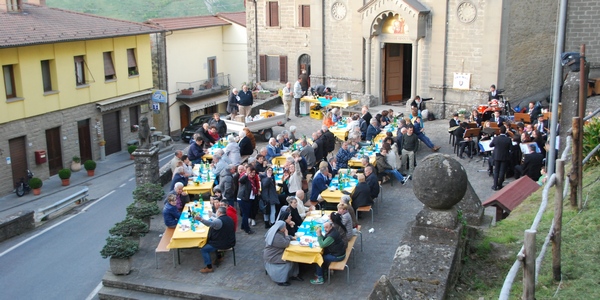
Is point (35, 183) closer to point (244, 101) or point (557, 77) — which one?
point (244, 101)

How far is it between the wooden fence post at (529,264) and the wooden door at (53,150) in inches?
1080

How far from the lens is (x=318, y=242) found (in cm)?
1284

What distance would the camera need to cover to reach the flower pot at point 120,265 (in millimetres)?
13844

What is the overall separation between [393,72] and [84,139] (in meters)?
15.6

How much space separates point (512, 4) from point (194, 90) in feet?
80.8

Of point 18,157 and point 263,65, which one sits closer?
point 18,157

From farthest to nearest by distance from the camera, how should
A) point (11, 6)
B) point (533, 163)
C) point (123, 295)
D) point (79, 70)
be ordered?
point (79, 70) < point (11, 6) < point (533, 163) < point (123, 295)

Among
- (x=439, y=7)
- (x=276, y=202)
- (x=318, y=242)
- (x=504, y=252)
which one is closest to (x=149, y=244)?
(x=276, y=202)

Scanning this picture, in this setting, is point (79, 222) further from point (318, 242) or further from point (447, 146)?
point (447, 146)

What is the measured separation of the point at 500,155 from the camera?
58.7 ft

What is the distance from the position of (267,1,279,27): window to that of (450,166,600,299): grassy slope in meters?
28.8

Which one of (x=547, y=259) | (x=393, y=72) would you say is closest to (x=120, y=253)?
(x=547, y=259)

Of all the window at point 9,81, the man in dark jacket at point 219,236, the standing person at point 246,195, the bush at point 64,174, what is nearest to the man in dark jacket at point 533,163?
the standing person at point 246,195

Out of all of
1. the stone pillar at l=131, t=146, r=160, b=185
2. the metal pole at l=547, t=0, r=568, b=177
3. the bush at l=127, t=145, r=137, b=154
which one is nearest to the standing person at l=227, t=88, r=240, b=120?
the stone pillar at l=131, t=146, r=160, b=185
